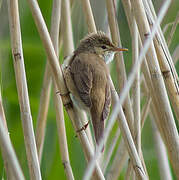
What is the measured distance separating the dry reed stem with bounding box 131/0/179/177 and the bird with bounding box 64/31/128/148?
0.28 m

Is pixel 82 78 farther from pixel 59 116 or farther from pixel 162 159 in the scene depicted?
pixel 162 159

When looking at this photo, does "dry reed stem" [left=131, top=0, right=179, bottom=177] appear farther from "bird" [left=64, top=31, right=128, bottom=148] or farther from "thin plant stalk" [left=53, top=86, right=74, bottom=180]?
"thin plant stalk" [left=53, top=86, right=74, bottom=180]

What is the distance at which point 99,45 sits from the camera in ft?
6.92

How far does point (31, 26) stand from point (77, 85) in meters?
0.63

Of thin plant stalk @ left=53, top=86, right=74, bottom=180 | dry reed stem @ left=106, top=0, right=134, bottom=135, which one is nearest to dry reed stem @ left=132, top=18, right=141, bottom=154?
dry reed stem @ left=106, top=0, right=134, bottom=135

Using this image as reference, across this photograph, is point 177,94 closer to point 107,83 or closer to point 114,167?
point 107,83

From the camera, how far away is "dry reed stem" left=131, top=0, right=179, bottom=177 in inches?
58.0

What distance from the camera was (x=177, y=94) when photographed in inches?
61.5

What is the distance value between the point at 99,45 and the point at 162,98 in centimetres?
72

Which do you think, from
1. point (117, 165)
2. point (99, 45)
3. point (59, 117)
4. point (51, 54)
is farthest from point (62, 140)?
point (99, 45)

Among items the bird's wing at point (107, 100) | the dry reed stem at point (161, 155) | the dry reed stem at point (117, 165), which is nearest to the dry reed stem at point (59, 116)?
the bird's wing at point (107, 100)

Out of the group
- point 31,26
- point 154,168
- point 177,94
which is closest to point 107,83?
point 177,94

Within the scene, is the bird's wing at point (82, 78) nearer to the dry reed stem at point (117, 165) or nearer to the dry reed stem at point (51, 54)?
the dry reed stem at point (51, 54)

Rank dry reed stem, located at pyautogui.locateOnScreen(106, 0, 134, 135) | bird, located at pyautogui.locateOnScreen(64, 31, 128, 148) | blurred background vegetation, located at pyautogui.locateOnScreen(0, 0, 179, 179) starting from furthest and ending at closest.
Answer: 1. blurred background vegetation, located at pyautogui.locateOnScreen(0, 0, 179, 179)
2. dry reed stem, located at pyautogui.locateOnScreen(106, 0, 134, 135)
3. bird, located at pyautogui.locateOnScreen(64, 31, 128, 148)
